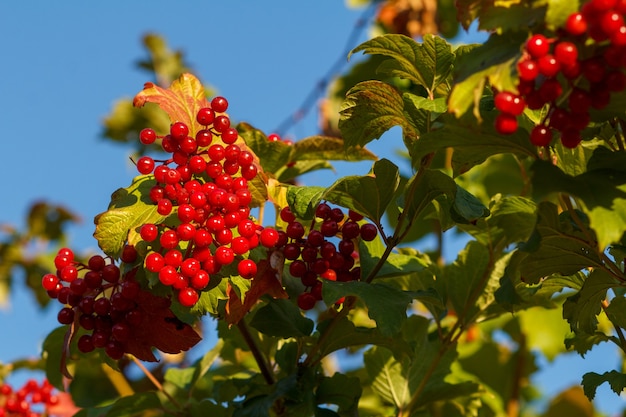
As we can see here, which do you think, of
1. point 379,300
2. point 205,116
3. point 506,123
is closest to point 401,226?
point 379,300

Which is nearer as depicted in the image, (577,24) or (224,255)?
(577,24)

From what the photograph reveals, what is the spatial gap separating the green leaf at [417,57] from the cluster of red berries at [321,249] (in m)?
0.44

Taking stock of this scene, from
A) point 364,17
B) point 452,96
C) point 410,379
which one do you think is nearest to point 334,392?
point 410,379

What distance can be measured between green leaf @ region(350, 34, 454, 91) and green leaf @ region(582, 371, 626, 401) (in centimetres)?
91

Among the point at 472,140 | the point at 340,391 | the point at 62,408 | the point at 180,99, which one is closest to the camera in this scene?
the point at 472,140

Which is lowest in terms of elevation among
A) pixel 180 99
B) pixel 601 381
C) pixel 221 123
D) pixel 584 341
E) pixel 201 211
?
pixel 601 381

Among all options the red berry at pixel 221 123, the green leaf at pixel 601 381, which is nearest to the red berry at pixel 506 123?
the red berry at pixel 221 123

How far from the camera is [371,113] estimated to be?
7.25ft

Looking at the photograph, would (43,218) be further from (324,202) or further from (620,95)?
(620,95)

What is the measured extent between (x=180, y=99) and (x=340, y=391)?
969mm

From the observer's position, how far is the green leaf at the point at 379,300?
Result: 2.04m

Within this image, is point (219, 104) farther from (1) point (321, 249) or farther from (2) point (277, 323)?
(2) point (277, 323)

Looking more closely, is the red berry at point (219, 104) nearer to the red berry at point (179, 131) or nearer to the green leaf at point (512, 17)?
the red berry at point (179, 131)

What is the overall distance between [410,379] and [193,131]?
122cm
